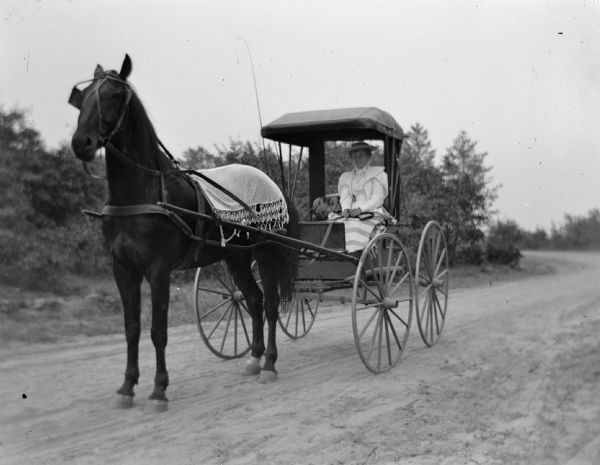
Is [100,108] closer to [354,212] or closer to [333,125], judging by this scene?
[333,125]

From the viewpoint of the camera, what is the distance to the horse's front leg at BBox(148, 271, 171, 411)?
428 centimetres

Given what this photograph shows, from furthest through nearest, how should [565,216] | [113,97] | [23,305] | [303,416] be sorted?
[23,305] < [565,216] < [303,416] < [113,97]

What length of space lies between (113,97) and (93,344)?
12.1 feet

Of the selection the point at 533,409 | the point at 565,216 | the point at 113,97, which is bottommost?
the point at 533,409

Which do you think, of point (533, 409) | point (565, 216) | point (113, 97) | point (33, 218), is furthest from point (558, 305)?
point (33, 218)

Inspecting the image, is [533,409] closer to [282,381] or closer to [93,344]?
[282,381]

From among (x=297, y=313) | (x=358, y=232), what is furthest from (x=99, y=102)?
(x=297, y=313)

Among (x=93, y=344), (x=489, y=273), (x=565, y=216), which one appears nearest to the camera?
(x=93, y=344)

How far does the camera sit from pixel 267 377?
5.17 metres

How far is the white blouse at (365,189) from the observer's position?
20.6 ft

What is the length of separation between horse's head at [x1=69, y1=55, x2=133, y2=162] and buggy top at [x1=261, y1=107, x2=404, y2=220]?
8.40 ft

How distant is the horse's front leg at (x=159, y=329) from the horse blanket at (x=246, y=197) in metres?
0.72

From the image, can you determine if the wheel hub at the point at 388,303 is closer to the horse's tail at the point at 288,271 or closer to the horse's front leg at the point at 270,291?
the horse's tail at the point at 288,271

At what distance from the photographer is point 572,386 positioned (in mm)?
4922
